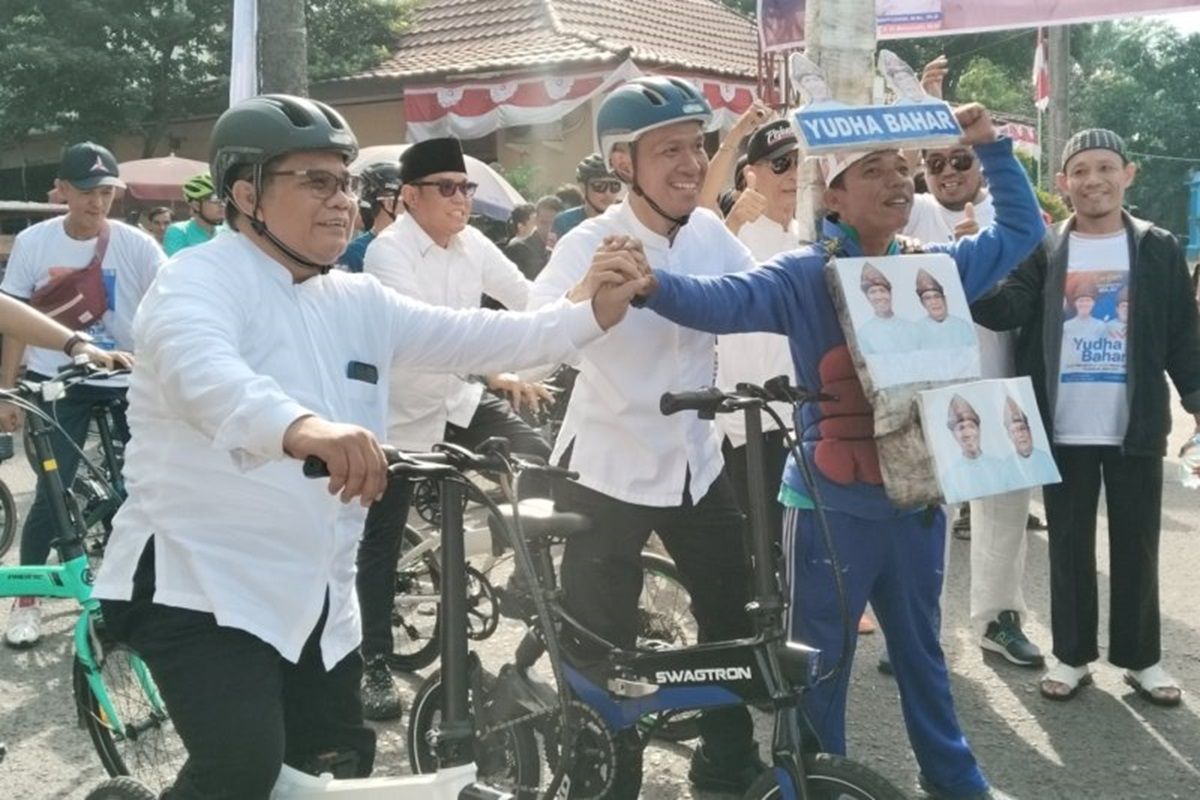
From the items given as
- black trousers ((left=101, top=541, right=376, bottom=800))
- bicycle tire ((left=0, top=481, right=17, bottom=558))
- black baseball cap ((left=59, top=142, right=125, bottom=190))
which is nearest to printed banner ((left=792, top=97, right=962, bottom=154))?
black trousers ((left=101, top=541, right=376, bottom=800))

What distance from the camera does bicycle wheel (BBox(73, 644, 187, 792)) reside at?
3.98 meters

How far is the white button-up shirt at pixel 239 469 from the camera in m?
2.59

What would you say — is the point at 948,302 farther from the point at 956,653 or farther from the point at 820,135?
the point at 956,653

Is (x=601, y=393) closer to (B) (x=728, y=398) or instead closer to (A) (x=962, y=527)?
(B) (x=728, y=398)

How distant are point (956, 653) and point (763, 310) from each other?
263cm

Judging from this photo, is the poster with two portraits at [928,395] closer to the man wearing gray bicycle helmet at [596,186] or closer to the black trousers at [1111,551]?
the black trousers at [1111,551]

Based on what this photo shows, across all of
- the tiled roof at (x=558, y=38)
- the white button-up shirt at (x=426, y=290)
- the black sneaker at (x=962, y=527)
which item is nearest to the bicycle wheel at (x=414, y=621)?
the white button-up shirt at (x=426, y=290)

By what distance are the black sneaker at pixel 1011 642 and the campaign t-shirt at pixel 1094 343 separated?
38.4 inches

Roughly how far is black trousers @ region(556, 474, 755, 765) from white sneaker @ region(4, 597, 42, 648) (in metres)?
3.08

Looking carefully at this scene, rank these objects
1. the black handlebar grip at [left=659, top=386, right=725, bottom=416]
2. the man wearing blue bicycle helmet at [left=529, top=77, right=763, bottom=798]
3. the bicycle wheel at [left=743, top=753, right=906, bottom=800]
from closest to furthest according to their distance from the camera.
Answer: the bicycle wheel at [left=743, top=753, right=906, bottom=800]
the black handlebar grip at [left=659, top=386, right=725, bottom=416]
the man wearing blue bicycle helmet at [left=529, top=77, right=763, bottom=798]

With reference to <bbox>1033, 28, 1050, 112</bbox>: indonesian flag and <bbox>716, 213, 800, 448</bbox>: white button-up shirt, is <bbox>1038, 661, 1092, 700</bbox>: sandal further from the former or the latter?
<bbox>1033, 28, 1050, 112</bbox>: indonesian flag

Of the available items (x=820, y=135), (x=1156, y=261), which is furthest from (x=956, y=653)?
(x=820, y=135)

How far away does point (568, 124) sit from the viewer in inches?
752

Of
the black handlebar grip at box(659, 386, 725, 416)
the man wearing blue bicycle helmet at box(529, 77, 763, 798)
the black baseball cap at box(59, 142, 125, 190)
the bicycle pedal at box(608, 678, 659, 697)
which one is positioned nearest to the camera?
the black handlebar grip at box(659, 386, 725, 416)
